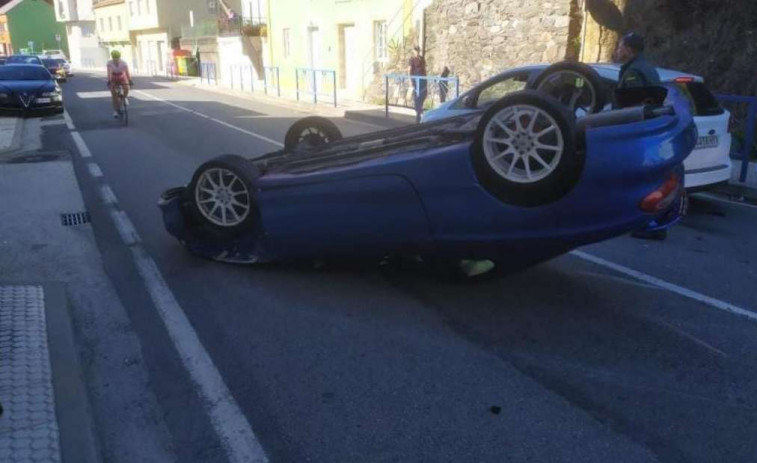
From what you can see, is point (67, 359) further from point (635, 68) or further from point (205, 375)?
point (635, 68)

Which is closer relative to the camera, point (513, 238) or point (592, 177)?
point (592, 177)

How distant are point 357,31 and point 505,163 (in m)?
22.0

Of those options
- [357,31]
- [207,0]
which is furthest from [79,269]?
[207,0]

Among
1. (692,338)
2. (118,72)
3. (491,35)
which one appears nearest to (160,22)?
(118,72)

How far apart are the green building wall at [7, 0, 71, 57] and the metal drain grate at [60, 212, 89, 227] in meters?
83.5

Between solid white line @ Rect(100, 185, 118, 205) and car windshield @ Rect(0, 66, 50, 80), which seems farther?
car windshield @ Rect(0, 66, 50, 80)

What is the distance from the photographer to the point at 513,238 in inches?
173

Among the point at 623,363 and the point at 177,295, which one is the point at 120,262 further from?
the point at 623,363

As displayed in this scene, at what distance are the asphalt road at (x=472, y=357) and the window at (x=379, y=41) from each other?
18.3 metres

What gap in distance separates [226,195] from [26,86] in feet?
53.6

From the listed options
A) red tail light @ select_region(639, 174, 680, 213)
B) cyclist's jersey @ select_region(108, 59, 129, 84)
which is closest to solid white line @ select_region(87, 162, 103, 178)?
cyclist's jersey @ select_region(108, 59, 129, 84)

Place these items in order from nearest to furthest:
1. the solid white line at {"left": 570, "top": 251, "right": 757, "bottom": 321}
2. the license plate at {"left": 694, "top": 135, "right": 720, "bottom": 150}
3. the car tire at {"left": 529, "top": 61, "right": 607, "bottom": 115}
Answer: the solid white line at {"left": 570, "top": 251, "right": 757, "bottom": 321} → the car tire at {"left": 529, "top": 61, "right": 607, "bottom": 115} → the license plate at {"left": 694, "top": 135, "right": 720, "bottom": 150}

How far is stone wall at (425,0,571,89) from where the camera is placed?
55.7ft

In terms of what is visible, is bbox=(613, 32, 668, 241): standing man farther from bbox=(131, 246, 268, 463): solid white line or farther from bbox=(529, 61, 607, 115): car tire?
bbox=(131, 246, 268, 463): solid white line
